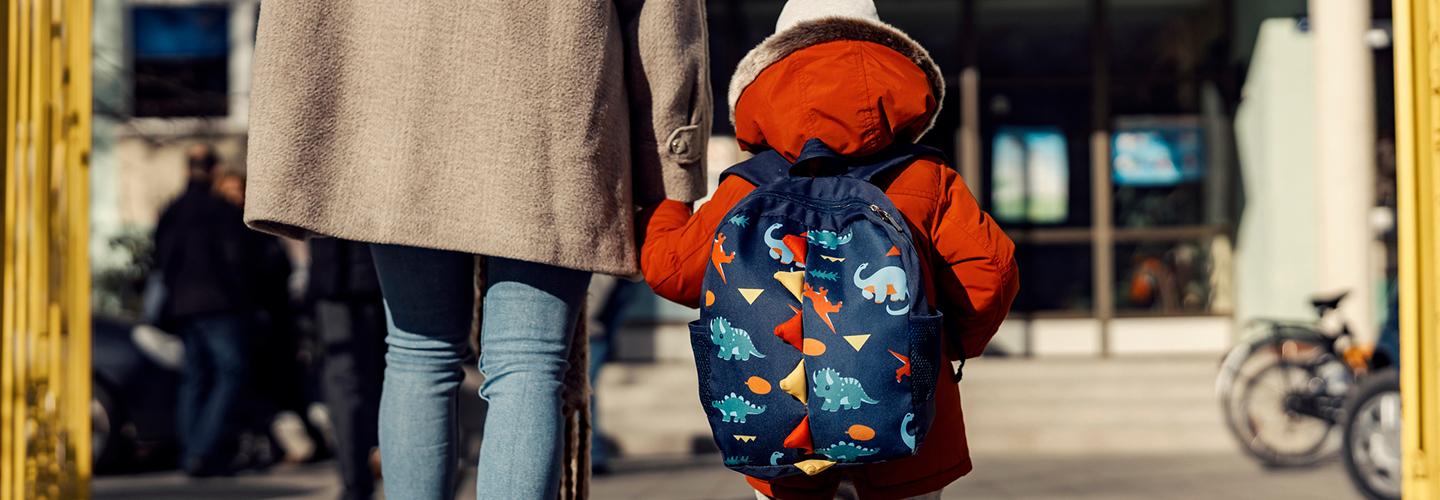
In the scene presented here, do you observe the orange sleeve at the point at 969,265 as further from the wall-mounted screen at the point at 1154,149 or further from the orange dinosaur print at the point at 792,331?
the wall-mounted screen at the point at 1154,149

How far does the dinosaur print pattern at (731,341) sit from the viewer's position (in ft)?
9.12

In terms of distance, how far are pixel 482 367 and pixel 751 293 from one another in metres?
0.50

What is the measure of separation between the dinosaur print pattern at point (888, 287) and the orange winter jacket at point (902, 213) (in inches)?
3.5

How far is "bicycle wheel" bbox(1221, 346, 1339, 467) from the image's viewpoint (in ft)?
27.9

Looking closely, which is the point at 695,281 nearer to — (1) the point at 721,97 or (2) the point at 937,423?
(2) the point at 937,423

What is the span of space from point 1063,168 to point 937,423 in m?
10.5

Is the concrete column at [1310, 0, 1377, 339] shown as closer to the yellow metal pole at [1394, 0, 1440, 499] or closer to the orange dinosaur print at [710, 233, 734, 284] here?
the yellow metal pole at [1394, 0, 1440, 499]

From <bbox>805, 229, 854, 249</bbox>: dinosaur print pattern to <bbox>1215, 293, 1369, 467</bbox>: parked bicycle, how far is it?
6068 millimetres

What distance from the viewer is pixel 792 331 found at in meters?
2.77

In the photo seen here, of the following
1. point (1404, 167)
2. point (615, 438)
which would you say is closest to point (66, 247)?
point (1404, 167)

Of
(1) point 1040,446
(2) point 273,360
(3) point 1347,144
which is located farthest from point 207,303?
(3) point 1347,144

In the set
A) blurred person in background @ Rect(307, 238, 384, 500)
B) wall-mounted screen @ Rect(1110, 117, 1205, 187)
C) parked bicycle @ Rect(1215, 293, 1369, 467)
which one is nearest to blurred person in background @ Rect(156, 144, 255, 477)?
blurred person in background @ Rect(307, 238, 384, 500)

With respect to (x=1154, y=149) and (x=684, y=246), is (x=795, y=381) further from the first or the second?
(x=1154, y=149)

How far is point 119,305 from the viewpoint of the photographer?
1184 centimetres
